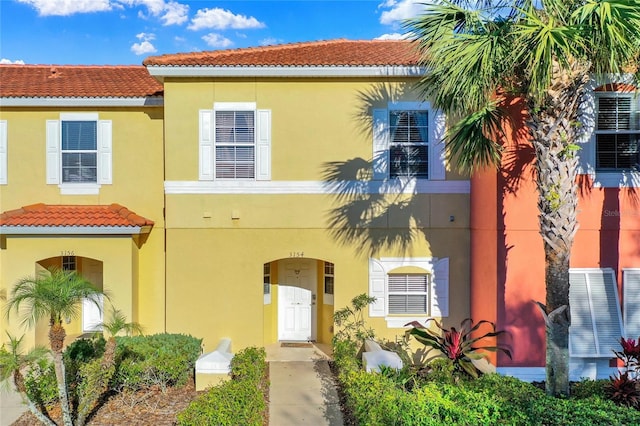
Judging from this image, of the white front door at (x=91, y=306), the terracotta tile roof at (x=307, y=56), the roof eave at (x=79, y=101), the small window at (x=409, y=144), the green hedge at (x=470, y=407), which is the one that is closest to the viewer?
the green hedge at (x=470, y=407)

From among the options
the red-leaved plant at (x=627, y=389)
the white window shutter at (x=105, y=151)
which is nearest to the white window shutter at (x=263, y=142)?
the white window shutter at (x=105, y=151)

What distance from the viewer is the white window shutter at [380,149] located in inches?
425

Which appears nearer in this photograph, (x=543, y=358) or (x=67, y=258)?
(x=543, y=358)

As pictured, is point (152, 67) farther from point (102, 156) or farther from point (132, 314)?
point (132, 314)

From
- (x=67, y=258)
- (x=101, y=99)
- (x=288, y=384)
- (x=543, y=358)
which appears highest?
(x=101, y=99)

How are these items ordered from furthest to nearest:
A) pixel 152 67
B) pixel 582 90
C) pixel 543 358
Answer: pixel 152 67 → pixel 543 358 → pixel 582 90

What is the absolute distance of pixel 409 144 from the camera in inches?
428

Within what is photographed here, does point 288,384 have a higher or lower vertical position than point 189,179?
lower

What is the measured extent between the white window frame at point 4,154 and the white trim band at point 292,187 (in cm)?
462

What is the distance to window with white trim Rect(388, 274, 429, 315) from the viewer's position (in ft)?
36.0

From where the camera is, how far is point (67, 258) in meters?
12.8

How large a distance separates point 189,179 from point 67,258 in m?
5.01

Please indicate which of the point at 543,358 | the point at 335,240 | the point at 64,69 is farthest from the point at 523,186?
the point at 64,69

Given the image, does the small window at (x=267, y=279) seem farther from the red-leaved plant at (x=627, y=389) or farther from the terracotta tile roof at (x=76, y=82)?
the red-leaved plant at (x=627, y=389)
